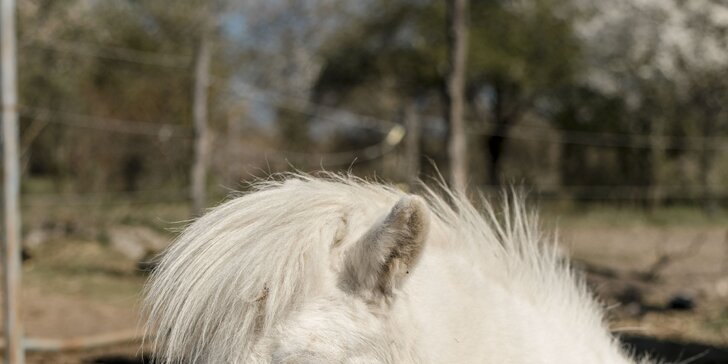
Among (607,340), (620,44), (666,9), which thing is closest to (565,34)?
(620,44)

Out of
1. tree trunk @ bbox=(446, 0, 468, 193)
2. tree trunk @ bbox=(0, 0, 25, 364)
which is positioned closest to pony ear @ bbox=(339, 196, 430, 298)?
tree trunk @ bbox=(0, 0, 25, 364)

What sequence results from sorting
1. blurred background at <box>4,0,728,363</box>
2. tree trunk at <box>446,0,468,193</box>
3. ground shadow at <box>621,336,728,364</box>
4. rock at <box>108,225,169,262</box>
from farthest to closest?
1. rock at <box>108,225,169,262</box>
2. blurred background at <box>4,0,728,363</box>
3. tree trunk at <box>446,0,468,193</box>
4. ground shadow at <box>621,336,728,364</box>

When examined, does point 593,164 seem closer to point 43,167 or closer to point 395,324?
point 43,167

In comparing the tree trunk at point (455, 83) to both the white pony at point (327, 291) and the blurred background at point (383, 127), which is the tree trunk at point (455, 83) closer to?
the blurred background at point (383, 127)

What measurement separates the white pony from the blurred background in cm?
141

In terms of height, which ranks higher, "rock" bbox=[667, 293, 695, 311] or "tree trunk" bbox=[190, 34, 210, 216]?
"tree trunk" bbox=[190, 34, 210, 216]

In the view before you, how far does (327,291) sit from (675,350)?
407 centimetres

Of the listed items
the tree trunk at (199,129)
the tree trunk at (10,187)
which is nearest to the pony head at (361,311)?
the tree trunk at (10,187)

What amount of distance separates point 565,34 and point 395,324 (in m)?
19.3

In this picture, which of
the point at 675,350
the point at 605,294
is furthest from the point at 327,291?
the point at 605,294

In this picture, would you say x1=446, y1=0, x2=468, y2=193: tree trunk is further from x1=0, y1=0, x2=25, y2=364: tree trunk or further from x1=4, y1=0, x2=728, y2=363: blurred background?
x1=0, y1=0, x2=25, y2=364: tree trunk

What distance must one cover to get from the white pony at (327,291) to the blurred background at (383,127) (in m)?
1.41

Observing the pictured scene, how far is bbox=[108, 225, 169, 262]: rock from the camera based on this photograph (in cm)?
817

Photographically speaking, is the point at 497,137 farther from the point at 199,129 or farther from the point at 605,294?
the point at 199,129
